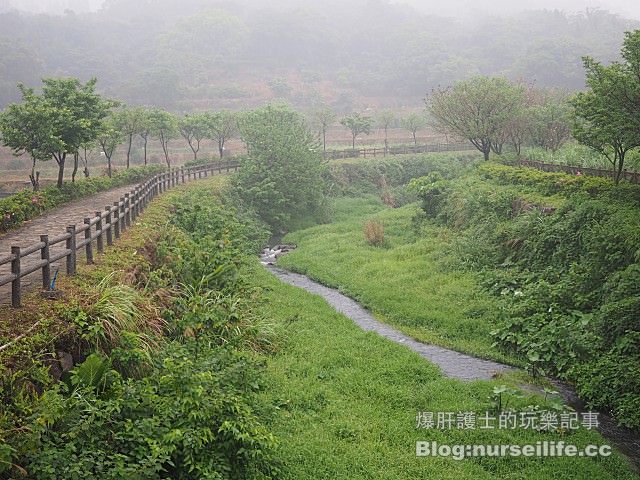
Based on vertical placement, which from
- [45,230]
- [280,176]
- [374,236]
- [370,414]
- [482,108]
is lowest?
[370,414]

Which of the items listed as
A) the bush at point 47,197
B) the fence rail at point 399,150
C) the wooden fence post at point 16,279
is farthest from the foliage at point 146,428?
the fence rail at point 399,150

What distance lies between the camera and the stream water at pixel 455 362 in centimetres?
Result: 934

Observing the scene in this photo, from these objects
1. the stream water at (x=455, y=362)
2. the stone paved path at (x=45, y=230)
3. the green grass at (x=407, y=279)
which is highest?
the stone paved path at (x=45, y=230)

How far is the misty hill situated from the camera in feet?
296

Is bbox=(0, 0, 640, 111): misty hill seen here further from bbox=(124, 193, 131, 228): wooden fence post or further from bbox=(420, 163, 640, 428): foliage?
bbox=(124, 193, 131, 228): wooden fence post

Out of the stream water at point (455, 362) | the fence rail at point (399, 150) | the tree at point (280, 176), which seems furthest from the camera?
the fence rail at point (399, 150)

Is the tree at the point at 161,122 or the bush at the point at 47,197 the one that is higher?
the tree at the point at 161,122

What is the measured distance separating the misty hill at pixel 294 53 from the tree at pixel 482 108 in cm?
5374

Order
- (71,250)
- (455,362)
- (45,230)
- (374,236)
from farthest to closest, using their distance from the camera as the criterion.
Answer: (374,236)
(45,230)
(455,362)
(71,250)

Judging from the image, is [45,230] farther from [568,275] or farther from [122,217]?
[568,275]

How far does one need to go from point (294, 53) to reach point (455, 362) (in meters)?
119

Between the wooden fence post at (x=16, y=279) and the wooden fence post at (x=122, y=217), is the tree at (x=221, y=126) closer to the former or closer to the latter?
the wooden fence post at (x=122, y=217)

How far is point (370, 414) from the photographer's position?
1005 cm

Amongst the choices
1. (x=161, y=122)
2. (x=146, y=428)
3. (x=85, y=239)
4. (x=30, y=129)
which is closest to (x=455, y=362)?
(x=146, y=428)
